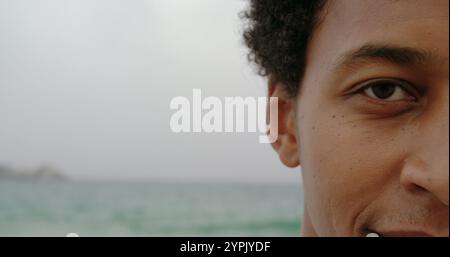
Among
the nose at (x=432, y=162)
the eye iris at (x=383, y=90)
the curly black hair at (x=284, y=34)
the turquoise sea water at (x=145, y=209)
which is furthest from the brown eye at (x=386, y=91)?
the turquoise sea water at (x=145, y=209)

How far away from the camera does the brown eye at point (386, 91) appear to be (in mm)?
1104

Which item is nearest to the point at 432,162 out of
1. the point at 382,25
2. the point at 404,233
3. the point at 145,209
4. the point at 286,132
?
the point at 404,233

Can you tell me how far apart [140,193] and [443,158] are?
13342 mm

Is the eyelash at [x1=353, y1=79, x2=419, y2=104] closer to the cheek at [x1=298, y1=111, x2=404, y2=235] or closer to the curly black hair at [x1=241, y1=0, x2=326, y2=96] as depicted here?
the cheek at [x1=298, y1=111, x2=404, y2=235]

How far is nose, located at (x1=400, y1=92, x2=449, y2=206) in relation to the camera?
3.11 ft

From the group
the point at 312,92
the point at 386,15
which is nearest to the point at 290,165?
the point at 312,92

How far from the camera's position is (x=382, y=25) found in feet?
3.62

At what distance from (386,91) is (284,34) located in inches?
14.9

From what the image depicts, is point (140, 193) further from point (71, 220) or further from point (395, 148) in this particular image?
point (395, 148)

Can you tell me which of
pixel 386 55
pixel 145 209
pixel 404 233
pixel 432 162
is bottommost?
pixel 404 233

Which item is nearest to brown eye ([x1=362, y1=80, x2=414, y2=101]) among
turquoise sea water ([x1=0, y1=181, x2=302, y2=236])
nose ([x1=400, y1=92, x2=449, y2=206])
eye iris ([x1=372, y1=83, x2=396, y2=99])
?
eye iris ([x1=372, y1=83, x2=396, y2=99])

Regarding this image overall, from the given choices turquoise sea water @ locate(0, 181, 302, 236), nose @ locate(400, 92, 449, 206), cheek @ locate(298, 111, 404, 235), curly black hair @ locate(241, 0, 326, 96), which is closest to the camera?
nose @ locate(400, 92, 449, 206)

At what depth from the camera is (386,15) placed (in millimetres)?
1105

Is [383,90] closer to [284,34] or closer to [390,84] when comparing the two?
[390,84]
